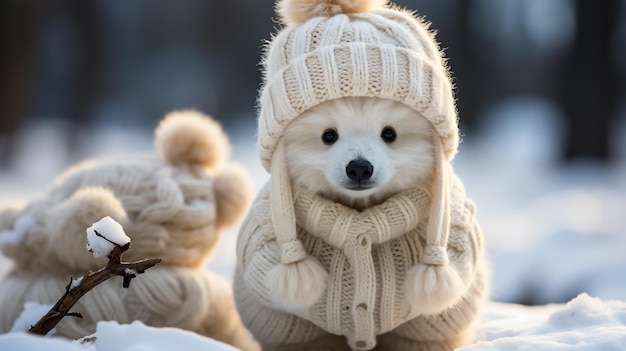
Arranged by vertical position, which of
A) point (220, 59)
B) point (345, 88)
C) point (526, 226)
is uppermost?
point (220, 59)

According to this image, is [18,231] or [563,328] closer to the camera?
[563,328]

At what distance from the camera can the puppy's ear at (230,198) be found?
7.93ft

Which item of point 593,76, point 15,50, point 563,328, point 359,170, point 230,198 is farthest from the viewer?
point 593,76

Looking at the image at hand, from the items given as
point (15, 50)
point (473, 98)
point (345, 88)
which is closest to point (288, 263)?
point (345, 88)

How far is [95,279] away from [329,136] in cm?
66

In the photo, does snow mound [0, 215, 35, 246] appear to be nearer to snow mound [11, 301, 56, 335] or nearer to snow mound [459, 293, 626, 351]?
snow mound [11, 301, 56, 335]

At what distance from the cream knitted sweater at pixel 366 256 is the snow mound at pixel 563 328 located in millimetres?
194

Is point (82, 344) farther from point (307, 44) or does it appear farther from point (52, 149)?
point (52, 149)

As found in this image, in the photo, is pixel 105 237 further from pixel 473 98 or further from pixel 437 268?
pixel 473 98

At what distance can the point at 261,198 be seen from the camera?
2.11 m

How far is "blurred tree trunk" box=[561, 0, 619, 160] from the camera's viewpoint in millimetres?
6855

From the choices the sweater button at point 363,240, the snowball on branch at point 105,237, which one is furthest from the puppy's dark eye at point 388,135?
the snowball on branch at point 105,237

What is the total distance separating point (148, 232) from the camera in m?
2.22

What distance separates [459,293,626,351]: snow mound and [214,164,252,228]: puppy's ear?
85 cm
